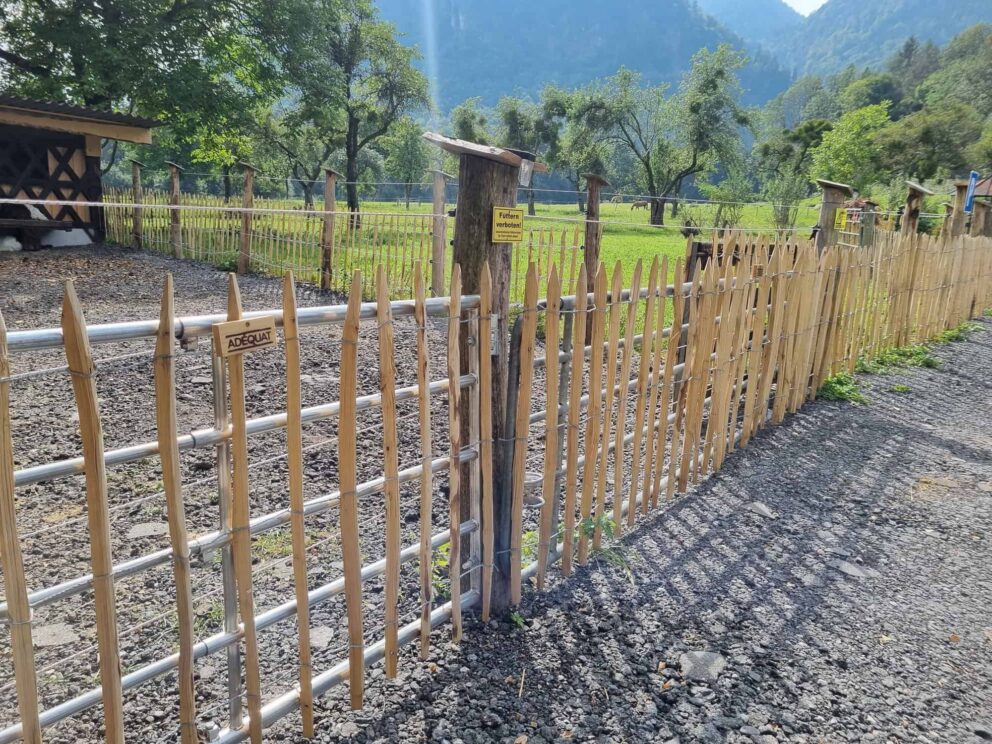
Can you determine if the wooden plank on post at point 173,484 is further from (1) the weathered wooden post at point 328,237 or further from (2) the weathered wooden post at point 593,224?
(1) the weathered wooden post at point 328,237

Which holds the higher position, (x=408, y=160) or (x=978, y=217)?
(x=408, y=160)

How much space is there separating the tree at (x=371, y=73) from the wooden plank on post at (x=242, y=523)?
25715 mm

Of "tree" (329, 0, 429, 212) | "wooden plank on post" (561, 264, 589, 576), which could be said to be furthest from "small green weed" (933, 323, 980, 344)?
"tree" (329, 0, 429, 212)

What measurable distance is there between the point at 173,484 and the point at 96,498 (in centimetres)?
17

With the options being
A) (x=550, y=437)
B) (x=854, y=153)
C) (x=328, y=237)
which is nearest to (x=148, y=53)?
(x=328, y=237)

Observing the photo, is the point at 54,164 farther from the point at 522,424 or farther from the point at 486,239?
the point at 522,424

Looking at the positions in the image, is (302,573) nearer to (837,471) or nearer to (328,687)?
(328,687)

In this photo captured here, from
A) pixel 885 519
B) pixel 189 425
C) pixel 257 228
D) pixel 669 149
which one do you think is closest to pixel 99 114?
pixel 257 228

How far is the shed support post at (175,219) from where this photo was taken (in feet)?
41.2

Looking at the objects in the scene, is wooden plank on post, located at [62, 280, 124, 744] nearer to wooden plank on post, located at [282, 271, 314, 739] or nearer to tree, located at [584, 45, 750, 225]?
wooden plank on post, located at [282, 271, 314, 739]

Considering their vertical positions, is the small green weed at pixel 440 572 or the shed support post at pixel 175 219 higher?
the shed support post at pixel 175 219

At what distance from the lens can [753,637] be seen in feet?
8.66

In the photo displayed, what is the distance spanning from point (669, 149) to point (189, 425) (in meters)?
37.5

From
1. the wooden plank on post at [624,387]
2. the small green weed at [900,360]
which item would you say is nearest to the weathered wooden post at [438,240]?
the small green weed at [900,360]
